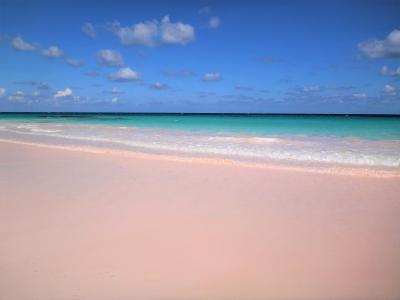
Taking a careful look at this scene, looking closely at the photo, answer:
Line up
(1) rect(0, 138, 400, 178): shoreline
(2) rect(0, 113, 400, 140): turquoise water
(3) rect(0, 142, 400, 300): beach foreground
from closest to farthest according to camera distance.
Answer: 1. (3) rect(0, 142, 400, 300): beach foreground
2. (1) rect(0, 138, 400, 178): shoreline
3. (2) rect(0, 113, 400, 140): turquoise water

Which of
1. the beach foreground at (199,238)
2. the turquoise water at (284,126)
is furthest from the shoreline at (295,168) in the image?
the turquoise water at (284,126)

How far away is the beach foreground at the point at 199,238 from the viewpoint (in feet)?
8.66

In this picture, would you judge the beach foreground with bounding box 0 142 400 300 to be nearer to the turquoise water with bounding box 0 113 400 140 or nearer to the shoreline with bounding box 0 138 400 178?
the shoreline with bounding box 0 138 400 178

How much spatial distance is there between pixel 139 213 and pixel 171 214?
1.47 feet

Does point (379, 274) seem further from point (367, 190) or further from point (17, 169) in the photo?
point (17, 169)

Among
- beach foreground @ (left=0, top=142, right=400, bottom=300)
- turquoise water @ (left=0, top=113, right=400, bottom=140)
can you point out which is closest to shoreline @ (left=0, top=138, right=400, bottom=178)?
beach foreground @ (left=0, top=142, right=400, bottom=300)

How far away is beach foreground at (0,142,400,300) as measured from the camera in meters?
2.64

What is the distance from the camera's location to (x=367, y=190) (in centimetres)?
539

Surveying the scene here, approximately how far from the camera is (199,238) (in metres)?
3.45

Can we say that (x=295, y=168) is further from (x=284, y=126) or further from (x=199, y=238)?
(x=284, y=126)

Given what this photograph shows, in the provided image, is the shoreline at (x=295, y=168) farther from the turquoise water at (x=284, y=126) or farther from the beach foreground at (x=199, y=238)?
the turquoise water at (x=284, y=126)

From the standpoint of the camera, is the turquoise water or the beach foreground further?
the turquoise water

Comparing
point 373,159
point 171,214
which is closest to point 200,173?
point 171,214

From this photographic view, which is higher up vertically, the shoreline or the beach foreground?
the shoreline
